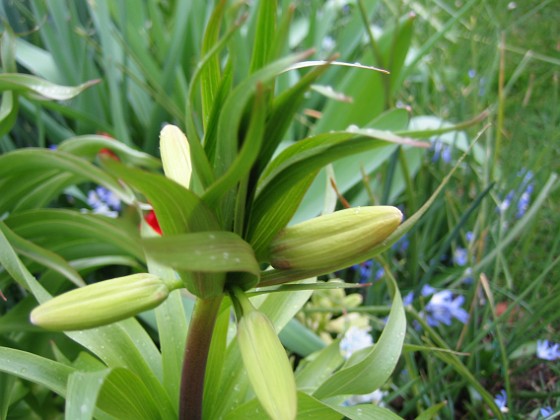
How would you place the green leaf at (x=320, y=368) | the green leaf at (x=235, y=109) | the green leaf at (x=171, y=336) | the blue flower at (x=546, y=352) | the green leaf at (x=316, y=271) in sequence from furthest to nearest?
the blue flower at (x=546, y=352) → the green leaf at (x=320, y=368) → the green leaf at (x=171, y=336) → the green leaf at (x=316, y=271) → the green leaf at (x=235, y=109)

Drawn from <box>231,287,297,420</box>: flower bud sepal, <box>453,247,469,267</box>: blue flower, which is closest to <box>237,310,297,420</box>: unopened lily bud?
<box>231,287,297,420</box>: flower bud sepal

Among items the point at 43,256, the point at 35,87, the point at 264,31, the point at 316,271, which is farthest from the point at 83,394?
the point at 35,87

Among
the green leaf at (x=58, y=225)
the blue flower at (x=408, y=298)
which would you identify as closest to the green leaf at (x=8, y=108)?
the green leaf at (x=58, y=225)

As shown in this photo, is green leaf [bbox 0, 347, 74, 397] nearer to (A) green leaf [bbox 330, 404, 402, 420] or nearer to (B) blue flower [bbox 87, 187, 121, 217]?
(A) green leaf [bbox 330, 404, 402, 420]

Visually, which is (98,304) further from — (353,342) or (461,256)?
(461,256)

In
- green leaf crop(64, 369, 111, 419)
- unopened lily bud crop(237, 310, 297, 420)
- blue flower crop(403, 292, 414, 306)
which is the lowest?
blue flower crop(403, 292, 414, 306)

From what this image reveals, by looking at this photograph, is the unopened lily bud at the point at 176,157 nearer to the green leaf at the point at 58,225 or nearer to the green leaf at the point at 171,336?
the green leaf at the point at 171,336
